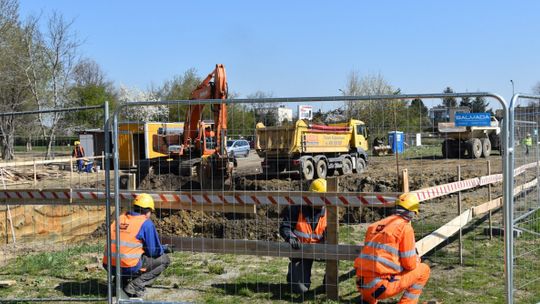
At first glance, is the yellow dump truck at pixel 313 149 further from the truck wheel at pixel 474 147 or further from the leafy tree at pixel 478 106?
the leafy tree at pixel 478 106

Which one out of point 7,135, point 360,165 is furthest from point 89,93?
point 7,135

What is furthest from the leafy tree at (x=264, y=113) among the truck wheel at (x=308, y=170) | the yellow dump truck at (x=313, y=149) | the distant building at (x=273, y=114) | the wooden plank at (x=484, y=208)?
the truck wheel at (x=308, y=170)

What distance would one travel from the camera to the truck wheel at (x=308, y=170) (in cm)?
2032

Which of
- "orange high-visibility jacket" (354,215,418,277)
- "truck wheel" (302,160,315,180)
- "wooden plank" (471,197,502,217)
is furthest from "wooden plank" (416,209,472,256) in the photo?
"truck wheel" (302,160,315,180)

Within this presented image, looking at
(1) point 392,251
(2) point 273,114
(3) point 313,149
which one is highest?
(2) point 273,114

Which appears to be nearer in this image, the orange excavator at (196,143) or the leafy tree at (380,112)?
the leafy tree at (380,112)

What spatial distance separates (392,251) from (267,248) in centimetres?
189

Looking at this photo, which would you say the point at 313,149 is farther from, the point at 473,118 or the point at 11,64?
the point at 11,64

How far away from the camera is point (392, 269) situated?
479cm

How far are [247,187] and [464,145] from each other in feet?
49.1

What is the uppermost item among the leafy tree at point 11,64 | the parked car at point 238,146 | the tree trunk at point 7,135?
the leafy tree at point 11,64

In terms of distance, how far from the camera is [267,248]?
634 centimetres

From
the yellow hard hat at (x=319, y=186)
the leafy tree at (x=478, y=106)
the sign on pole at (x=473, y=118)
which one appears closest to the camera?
the leafy tree at (x=478, y=106)

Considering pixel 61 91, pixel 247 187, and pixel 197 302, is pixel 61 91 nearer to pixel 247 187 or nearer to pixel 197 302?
pixel 247 187
